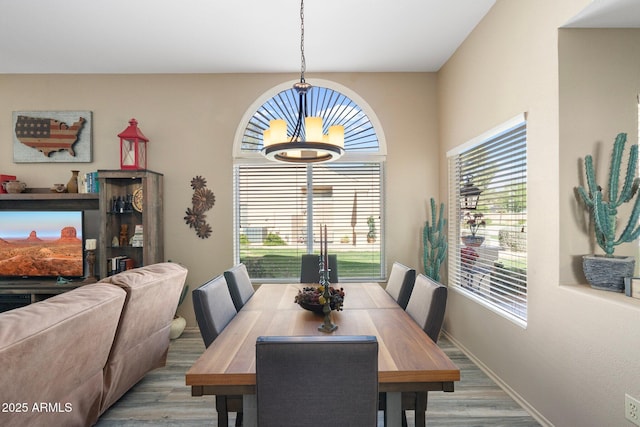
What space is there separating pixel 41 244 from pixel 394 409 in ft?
13.4

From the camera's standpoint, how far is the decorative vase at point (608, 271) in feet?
5.47

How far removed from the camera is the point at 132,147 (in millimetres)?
3674

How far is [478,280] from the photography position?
2961 mm

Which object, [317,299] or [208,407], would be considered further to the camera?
[208,407]

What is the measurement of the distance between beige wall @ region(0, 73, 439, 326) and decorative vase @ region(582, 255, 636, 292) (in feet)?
6.94

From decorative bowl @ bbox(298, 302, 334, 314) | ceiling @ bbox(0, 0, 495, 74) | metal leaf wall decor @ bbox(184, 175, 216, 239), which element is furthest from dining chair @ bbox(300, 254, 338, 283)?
ceiling @ bbox(0, 0, 495, 74)

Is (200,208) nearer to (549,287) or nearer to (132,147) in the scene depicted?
(132,147)

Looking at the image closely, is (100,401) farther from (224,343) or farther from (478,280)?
(478,280)

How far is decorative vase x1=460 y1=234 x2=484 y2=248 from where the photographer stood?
9.61 feet

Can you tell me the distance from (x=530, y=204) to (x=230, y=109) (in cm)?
319

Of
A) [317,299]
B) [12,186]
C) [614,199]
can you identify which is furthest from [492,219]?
[12,186]

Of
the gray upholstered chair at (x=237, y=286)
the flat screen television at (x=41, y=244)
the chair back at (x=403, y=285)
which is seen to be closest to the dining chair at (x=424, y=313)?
the chair back at (x=403, y=285)

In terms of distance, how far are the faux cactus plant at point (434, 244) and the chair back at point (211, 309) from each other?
2.31 meters

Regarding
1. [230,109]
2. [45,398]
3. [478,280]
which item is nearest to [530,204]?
[478,280]
